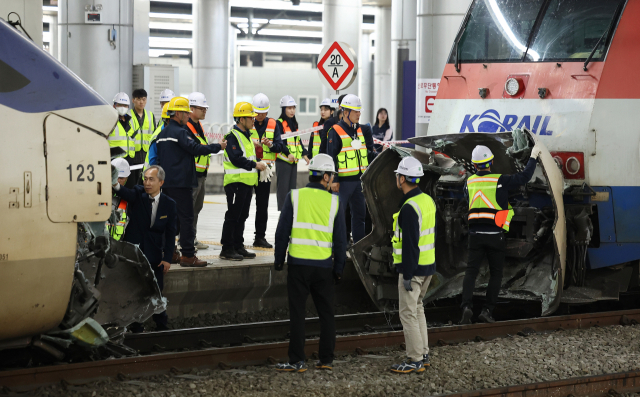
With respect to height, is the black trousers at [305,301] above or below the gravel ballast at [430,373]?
above

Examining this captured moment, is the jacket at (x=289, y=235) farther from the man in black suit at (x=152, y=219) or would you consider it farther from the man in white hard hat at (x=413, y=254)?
the man in black suit at (x=152, y=219)

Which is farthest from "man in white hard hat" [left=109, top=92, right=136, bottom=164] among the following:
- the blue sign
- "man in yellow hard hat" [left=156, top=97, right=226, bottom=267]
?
the blue sign

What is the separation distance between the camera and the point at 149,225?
24.3 ft

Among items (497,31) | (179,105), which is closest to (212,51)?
(179,105)

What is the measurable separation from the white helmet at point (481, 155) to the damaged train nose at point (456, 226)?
14 centimetres

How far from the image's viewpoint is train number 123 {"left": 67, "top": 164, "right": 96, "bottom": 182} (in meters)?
5.20

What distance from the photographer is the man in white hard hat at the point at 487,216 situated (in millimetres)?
7820

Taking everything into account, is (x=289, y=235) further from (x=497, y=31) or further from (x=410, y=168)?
(x=497, y=31)

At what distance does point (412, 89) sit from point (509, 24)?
5677 millimetres

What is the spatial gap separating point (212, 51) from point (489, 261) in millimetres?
22252

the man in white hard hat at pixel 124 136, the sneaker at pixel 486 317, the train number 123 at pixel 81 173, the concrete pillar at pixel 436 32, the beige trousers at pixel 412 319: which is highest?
the concrete pillar at pixel 436 32

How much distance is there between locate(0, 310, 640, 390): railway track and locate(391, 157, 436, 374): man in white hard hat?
80 centimetres

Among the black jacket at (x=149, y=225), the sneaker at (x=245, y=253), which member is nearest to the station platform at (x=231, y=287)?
the sneaker at (x=245, y=253)

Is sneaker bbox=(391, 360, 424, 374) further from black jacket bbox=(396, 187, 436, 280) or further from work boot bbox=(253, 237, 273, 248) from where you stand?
work boot bbox=(253, 237, 273, 248)
